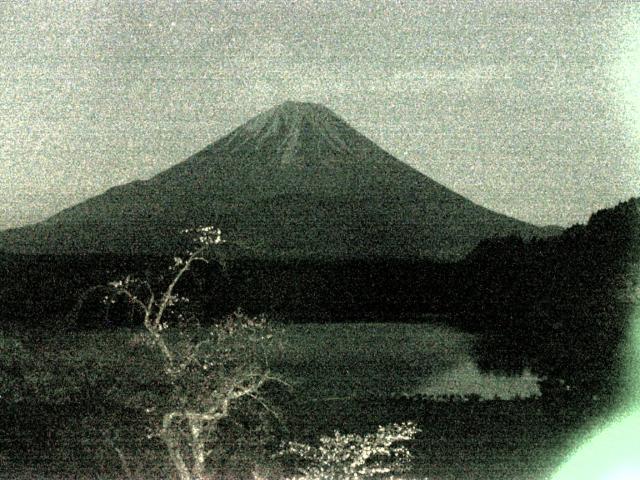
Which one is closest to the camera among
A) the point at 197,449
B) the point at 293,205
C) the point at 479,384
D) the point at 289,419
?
the point at 197,449

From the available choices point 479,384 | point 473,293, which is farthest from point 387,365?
point 473,293

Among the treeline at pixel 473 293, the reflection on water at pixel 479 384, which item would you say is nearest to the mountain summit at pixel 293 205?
the treeline at pixel 473 293

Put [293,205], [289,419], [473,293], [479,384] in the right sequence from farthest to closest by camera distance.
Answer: [293,205]
[473,293]
[479,384]
[289,419]

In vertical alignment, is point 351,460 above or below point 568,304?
above

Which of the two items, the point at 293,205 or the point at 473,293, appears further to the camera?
the point at 293,205

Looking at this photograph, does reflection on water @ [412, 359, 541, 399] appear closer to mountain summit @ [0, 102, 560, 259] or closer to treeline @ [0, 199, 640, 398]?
treeline @ [0, 199, 640, 398]

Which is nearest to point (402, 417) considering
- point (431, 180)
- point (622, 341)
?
point (622, 341)

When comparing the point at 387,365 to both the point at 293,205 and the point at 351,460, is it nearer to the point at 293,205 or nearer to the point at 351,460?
the point at 351,460
